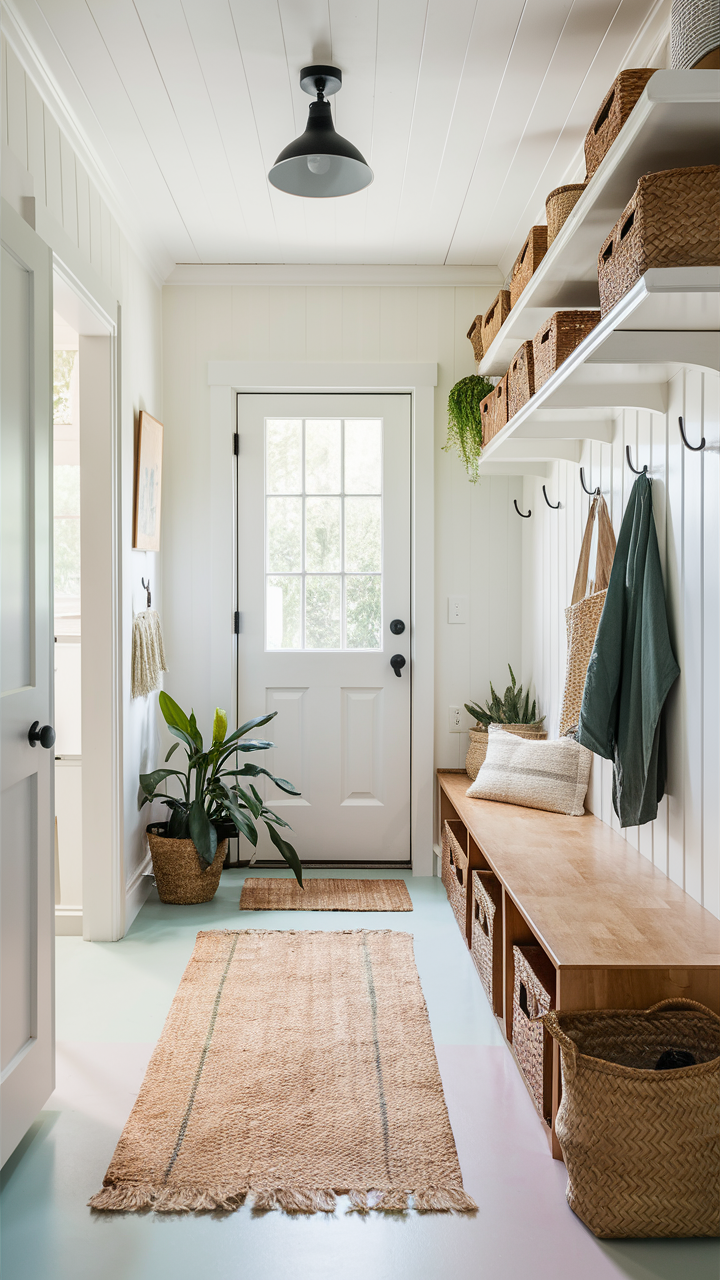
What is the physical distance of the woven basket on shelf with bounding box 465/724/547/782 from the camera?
334 cm

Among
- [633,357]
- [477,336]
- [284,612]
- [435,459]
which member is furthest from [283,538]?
[633,357]

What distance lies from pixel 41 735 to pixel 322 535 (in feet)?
6.55

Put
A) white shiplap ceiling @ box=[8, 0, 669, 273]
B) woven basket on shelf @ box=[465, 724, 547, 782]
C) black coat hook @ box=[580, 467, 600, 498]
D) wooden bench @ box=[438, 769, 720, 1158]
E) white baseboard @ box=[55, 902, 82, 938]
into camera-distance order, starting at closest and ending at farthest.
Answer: wooden bench @ box=[438, 769, 720, 1158]
white shiplap ceiling @ box=[8, 0, 669, 273]
black coat hook @ box=[580, 467, 600, 498]
white baseboard @ box=[55, 902, 82, 938]
woven basket on shelf @ box=[465, 724, 547, 782]

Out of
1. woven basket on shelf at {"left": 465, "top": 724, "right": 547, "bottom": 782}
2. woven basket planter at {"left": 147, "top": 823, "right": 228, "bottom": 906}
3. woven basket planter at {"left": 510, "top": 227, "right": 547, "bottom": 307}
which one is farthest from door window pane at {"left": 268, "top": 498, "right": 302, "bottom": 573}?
woven basket planter at {"left": 510, "top": 227, "right": 547, "bottom": 307}

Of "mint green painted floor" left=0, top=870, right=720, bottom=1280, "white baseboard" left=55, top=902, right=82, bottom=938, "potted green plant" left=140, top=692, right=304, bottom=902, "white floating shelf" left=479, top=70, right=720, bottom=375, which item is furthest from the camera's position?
Answer: "potted green plant" left=140, top=692, right=304, bottom=902

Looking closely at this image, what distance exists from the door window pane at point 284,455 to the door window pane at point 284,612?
392 millimetres

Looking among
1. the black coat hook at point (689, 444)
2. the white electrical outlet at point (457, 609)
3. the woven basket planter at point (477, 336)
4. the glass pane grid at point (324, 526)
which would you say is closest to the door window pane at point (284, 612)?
the glass pane grid at point (324, 526)

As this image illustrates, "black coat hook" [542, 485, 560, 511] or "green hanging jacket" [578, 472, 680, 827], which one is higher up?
"black coat hook" [542, 485, 560, 511]

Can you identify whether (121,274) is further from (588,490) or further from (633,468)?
(633,468)

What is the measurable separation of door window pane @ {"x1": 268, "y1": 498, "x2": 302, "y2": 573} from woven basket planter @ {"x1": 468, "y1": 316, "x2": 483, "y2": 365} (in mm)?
967

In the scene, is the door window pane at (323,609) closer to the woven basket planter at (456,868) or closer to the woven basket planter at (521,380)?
the woven basket planter at (456,868)

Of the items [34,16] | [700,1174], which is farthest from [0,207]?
[700,1174]

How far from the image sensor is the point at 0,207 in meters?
1.75

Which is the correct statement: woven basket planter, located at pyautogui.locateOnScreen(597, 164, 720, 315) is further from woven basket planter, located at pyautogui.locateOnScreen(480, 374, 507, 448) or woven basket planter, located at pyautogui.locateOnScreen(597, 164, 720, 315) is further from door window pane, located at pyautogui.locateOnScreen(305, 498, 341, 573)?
door window pane, located at pyautogui.locateOnScreen(305, 498, 341, 573)
